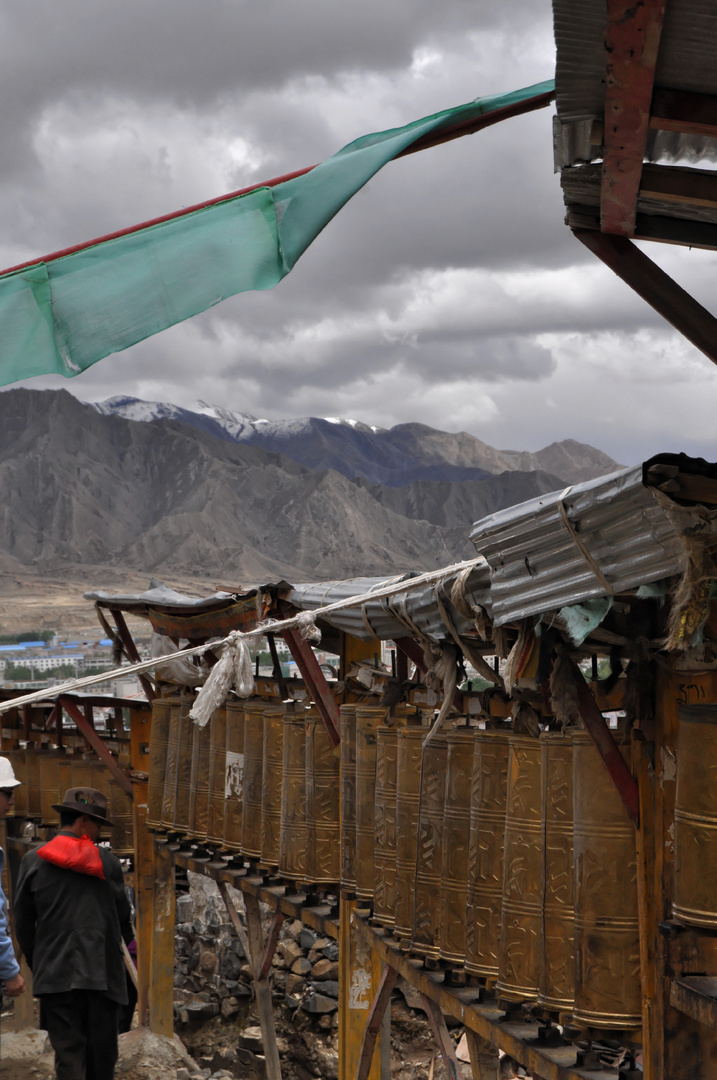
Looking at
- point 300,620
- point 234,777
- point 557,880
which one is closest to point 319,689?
point 300,620

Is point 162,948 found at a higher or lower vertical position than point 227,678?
lower

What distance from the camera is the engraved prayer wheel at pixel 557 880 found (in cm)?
342

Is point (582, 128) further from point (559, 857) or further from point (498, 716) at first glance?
point (498, 716)

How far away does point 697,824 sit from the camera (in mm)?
2664

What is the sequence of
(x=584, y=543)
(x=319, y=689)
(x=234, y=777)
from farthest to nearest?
(x=234, y=777) < (x=319, y=689) < (x=584, y=543)

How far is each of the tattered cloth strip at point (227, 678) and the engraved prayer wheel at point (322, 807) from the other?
0.45 m

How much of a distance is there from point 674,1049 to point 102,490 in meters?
95.4

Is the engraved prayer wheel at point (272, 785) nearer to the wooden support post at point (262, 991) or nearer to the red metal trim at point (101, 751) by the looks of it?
the wooden support post at point (262, 991)

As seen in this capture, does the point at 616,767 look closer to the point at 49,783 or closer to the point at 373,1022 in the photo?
the point at 373,1022

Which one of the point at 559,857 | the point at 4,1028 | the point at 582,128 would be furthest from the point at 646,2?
the point at 4,1028

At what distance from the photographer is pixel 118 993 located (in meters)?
5.50

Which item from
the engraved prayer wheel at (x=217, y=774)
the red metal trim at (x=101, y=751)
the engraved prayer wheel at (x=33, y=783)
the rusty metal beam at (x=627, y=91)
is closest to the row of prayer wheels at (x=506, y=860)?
the rusty metal beam at (x=627, y=91)

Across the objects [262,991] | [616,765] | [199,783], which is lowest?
[262,991]

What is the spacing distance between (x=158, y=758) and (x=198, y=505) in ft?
266
